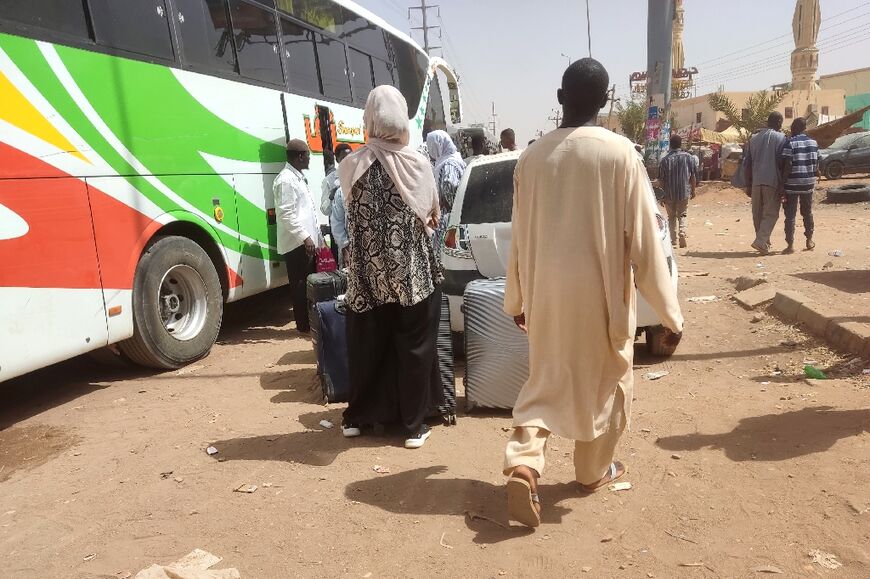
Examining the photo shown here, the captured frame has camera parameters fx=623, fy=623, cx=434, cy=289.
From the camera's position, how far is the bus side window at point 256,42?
6.50 metres

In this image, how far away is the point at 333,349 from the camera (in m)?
4.27

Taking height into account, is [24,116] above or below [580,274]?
above

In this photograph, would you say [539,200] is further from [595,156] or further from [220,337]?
[220,337]

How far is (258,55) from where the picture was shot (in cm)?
678

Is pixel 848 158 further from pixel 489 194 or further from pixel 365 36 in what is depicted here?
pixel 489 194

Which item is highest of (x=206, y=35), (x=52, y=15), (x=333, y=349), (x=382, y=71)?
(x=382, y=71)

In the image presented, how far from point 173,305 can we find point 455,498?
12.5 ft

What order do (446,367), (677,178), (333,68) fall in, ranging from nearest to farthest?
1. (446,367)
2. (333,68)
3. (677,178)

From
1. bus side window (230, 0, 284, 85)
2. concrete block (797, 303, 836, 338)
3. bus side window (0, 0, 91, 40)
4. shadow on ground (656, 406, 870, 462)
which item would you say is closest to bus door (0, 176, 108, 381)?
bus side window (0, 0, 91, 40)

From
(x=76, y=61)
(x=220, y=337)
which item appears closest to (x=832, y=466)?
(x=76, y=61)

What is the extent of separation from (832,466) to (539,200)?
6.67 ft

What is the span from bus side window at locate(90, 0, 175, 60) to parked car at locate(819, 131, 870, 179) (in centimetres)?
2099

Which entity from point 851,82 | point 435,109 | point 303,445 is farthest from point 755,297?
point 851,82

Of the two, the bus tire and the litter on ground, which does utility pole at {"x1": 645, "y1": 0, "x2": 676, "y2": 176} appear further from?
the bus tire
